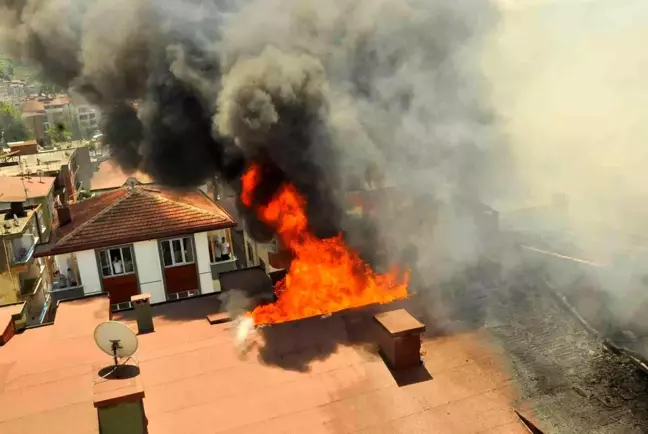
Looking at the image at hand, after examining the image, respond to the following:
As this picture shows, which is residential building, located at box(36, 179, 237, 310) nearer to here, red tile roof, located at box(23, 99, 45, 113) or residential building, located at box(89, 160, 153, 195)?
residential building, located at box(89, 160, 153, 195)

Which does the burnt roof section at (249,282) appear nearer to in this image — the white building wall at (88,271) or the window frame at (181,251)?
the window frame at (181,251)

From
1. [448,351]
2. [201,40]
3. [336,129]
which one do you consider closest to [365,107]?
[336,129]

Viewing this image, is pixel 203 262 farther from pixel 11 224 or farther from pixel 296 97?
pixel 296 97

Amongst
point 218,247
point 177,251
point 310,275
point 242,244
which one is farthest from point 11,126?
point 310,275

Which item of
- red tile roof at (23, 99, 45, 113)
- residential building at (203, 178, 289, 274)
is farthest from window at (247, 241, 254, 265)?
red tile roof at (23, 99, 45, 113)

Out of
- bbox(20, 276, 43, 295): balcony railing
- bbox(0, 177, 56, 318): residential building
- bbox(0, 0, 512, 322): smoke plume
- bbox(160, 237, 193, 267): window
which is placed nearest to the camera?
bbox(0, 0, 512, 322): smoke plume

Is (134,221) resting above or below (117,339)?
below
